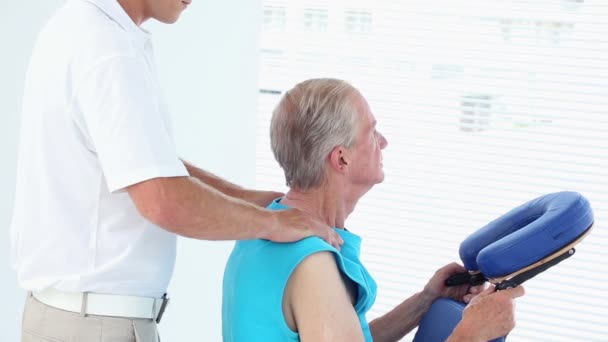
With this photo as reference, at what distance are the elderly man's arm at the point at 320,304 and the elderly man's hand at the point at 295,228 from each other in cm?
5

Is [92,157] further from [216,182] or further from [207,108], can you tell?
[207,108]

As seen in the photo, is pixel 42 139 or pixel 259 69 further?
pixel 259 69

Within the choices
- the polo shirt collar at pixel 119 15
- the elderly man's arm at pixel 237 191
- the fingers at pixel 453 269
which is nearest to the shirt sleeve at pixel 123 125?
the polo shirt collar at pixel 119 15

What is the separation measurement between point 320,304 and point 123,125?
503 mm

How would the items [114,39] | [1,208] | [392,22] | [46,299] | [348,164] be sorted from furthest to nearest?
1. [392,22]
2. [1,208]
3. [348,164]
4. [46,299]
5. [114,39]

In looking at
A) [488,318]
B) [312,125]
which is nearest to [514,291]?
[488,318]

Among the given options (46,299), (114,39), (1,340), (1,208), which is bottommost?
(1,340)

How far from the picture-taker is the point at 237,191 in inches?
80.7

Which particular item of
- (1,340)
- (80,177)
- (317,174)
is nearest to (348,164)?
(317,174)

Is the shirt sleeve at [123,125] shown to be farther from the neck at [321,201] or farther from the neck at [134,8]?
the neck at [321,201]

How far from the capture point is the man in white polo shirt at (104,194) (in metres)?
1.52

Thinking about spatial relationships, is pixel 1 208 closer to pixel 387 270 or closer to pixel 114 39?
pixel 387 270

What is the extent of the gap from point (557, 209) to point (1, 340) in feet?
8.16

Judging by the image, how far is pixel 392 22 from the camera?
3705mm
